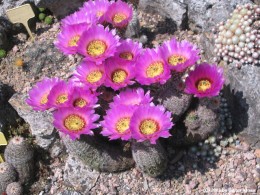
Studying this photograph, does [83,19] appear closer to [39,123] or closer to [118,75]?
[118,75]

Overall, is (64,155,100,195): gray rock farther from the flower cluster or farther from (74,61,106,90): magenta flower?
(74,61,106,90): magenta flower

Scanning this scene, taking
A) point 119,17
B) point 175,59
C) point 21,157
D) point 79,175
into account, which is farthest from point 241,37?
point 21,157

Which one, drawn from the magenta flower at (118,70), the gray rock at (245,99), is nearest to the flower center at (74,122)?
the magenta flower at (118,70)

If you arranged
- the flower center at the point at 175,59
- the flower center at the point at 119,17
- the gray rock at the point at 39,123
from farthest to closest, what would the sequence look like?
the gray rock at the point at 39,123 < the flower center at the point at 119,17 < the flower center at the point at 175,59

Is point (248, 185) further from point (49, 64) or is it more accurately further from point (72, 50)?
point (49, 64)

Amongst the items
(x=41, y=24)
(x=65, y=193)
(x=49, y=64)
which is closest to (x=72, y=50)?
(x=65, y=193)

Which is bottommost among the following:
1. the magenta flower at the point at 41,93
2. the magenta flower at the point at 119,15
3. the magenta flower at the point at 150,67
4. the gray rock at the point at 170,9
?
the gray rock at the point at 170,9

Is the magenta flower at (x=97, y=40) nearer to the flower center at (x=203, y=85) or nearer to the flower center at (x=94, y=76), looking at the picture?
the flower center at (x=94, y=76)
